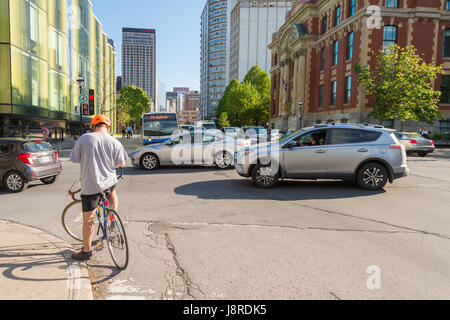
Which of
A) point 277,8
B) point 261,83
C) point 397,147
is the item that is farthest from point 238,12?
point 397,147

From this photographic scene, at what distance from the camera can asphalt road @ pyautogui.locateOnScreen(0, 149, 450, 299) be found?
341cm

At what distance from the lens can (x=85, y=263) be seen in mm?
4004

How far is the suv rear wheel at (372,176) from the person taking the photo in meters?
8.62

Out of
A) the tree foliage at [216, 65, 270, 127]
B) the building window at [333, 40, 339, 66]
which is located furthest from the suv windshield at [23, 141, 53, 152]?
the tree foliage at [216, 65, 270, 127]

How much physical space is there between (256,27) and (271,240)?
363ft

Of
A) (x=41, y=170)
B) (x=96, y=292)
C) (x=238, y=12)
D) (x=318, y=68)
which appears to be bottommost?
(x=96, y=292)

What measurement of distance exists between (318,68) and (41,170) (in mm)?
38610

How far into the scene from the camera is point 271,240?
482cm

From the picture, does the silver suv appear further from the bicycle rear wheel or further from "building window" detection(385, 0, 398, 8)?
"building window" detection(385, 0, 398, 8)

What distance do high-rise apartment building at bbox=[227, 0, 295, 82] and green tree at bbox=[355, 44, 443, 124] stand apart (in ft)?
273

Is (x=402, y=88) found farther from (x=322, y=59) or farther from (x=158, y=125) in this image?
(x=158, y=125)

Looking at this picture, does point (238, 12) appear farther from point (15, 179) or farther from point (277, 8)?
point (15, 179)

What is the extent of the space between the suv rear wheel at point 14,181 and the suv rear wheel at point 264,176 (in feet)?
20.5

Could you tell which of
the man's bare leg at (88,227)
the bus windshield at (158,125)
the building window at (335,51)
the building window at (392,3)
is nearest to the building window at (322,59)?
the building window at (335,51)
